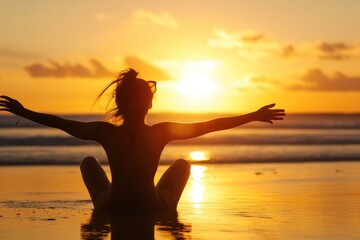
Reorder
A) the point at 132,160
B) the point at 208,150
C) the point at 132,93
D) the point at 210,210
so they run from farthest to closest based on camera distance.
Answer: the point at 208,150 → the point at 210,210 → the point at 132,160 → the point at 132,93

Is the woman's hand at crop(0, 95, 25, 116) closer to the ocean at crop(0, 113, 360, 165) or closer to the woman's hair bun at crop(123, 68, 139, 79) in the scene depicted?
the woman's hair bun at crop(123, 68, 139, 79)

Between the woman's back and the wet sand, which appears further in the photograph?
the woman's back

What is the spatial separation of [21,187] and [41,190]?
19.7 inches

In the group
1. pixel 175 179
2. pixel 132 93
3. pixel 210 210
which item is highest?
pixel 132 93

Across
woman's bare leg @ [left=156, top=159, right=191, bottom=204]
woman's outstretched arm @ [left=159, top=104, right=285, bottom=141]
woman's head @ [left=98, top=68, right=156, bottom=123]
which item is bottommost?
woman's bare leg @ [left=156, top=159, right=191, bottom=204]

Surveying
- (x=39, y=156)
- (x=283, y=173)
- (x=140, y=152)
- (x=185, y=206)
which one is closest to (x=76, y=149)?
(x=39, y=156)

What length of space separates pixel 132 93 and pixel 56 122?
73 cm

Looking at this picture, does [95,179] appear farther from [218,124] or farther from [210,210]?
[218,124]

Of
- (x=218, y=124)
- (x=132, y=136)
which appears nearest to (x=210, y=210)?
(x=132, y=136)

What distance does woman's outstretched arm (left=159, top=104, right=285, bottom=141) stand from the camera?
21.8ft

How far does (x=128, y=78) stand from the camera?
6.94 metres

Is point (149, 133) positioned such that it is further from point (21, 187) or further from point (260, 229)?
point (21, 187)

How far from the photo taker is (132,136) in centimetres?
711

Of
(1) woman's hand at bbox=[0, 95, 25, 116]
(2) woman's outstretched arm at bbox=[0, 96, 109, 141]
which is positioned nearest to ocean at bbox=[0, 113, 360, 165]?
(2) woman's outstretched arm at bbox=[0, 96, 109, 141]
